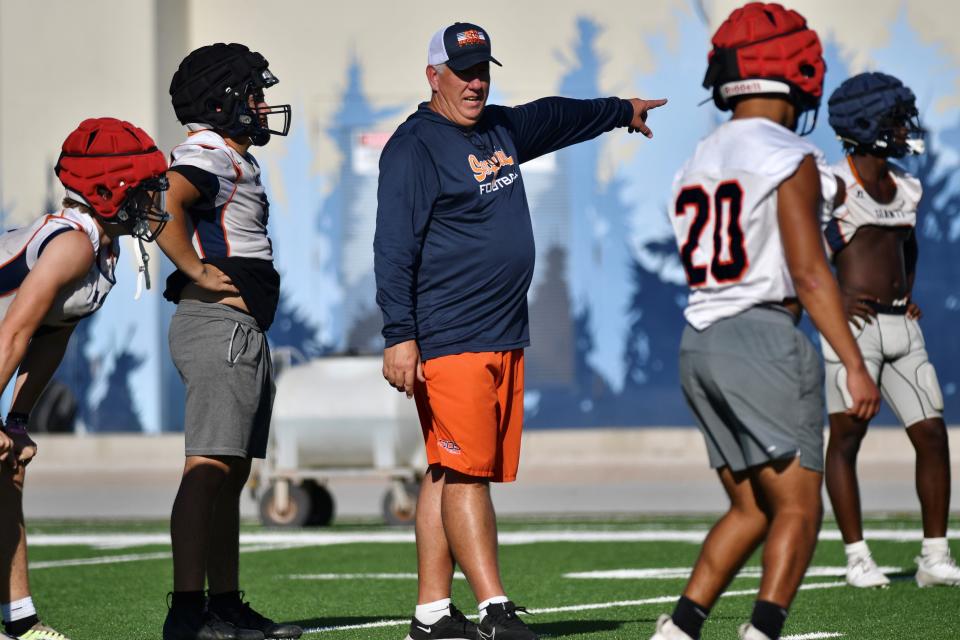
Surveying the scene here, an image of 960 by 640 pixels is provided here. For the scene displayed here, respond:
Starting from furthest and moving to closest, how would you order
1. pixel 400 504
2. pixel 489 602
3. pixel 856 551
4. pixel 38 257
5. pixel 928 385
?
1. pixel 400 504
2. pixel 928 385
3. pixel 856 551
4. pixel 489 602
5. pixel 38 257

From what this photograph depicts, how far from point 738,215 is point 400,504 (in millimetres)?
8608

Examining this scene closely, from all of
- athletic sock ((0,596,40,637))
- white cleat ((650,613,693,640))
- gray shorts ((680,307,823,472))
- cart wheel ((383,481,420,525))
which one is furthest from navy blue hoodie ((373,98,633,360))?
cart wheel ((383,481,420,525))

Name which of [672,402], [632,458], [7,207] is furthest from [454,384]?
[7,207]

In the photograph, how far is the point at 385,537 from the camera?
11617mm

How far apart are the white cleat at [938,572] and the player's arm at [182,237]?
140 inches

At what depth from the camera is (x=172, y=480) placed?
59.1ft

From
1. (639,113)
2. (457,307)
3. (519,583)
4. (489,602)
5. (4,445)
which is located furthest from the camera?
(519,583)

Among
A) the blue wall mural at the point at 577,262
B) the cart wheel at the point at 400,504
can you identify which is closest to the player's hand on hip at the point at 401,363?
the cart wheel at the point at 400,504

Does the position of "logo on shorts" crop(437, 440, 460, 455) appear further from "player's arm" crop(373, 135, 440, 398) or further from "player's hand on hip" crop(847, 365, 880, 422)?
"player's hand on hip" crop(847, 365, 880, 422)

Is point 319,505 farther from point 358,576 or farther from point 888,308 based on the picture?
point 888,308

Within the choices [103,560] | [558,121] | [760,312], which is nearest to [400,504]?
[103,560]

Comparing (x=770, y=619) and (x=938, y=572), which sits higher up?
(x=770, y=619)

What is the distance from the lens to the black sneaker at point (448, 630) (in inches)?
235

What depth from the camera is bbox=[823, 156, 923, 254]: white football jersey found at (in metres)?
7.98
